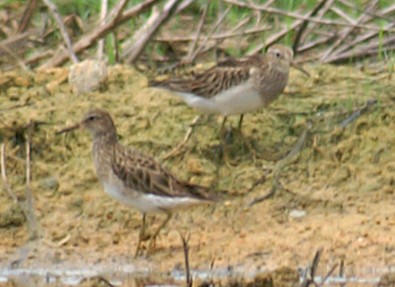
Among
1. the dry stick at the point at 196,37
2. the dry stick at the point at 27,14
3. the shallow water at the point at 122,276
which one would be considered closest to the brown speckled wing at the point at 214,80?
the dry stick at the point at 196,37

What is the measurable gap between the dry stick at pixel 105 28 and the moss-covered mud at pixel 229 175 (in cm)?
30

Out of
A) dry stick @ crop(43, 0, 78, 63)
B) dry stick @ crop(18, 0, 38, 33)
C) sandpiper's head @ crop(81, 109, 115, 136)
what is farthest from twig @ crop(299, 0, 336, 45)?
sandpiper's head @ crop(81, 109, 115, 136)

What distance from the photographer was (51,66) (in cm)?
1221

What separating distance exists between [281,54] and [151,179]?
1997 millimetres

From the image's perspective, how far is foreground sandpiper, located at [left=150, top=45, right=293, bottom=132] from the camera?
1077cm

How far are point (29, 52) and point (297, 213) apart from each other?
A: 3599 mm

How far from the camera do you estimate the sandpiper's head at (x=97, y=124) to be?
33.4 feet

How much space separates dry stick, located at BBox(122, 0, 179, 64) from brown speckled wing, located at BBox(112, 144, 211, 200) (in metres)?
1.93

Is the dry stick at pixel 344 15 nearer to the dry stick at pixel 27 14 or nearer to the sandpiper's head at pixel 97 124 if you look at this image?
the dry stick at pixel 27 14

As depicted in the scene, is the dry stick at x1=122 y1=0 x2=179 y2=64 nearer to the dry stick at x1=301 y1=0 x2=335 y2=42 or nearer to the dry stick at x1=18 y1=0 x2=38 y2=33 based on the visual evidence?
the dry stick at x1=18 y1=0 x2=38 y2=33

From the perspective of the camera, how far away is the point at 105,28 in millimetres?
11594

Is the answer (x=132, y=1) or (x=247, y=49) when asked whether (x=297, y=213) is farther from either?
(x=132, y=1)

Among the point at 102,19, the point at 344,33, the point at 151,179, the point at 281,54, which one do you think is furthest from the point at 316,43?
the point at 151,179

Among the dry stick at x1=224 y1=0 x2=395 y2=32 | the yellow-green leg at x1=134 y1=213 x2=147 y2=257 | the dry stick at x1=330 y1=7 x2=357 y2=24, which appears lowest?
the yellow-green leg at x1=134 y1=213 x2=147 y2=257
